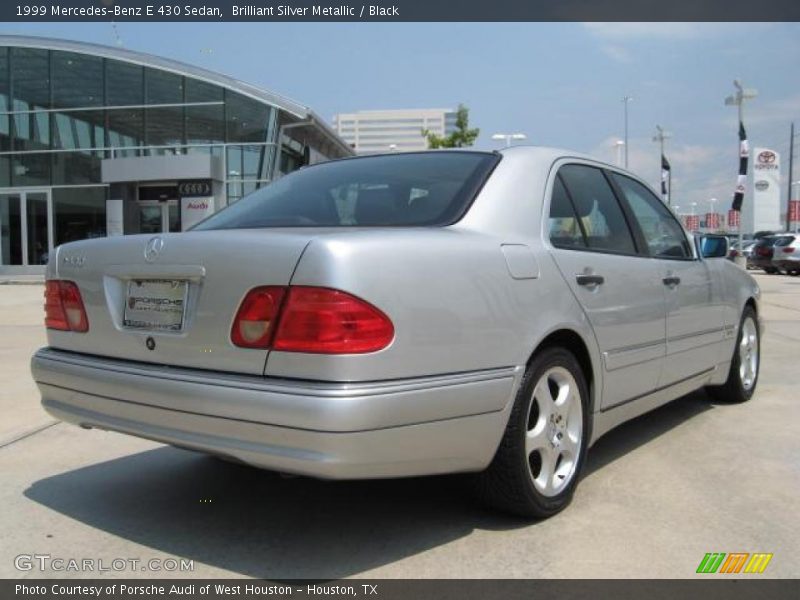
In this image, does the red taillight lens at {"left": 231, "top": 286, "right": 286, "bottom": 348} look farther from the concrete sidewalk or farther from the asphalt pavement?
the concrete sidewalk

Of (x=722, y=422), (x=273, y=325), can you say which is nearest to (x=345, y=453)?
(x=273, y=325)

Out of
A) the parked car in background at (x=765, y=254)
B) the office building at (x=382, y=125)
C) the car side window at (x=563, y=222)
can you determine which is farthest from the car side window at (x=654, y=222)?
the office building at (x=382, y=125)

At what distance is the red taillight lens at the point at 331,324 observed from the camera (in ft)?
7.97

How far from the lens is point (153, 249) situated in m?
2.87

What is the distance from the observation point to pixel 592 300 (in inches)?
132

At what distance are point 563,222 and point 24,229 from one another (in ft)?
79.1

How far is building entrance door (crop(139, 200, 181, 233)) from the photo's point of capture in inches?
886

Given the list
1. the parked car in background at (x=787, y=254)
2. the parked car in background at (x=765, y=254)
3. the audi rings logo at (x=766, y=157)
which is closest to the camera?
the parked car in background at (x=787, y=254)

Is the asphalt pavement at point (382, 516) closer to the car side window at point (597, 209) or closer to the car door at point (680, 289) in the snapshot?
the car door at point (680, 289)

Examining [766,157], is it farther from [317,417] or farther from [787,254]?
[317,417]

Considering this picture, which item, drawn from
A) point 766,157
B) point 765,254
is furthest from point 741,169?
point 766,157

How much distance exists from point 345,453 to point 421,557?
656 millimetres

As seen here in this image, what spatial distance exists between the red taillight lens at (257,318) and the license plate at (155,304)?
0.99 ft
